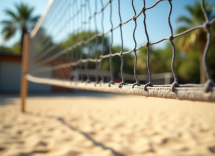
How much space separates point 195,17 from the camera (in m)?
10.5

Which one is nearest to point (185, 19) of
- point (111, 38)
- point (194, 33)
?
point (194, 33)

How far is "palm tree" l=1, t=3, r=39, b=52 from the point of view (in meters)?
14.0

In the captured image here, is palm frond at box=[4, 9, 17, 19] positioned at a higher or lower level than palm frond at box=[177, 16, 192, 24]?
higher

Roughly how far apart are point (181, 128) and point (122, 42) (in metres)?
1.68

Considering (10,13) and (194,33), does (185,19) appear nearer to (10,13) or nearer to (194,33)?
(194,33)

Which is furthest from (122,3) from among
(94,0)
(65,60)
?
(65,60)

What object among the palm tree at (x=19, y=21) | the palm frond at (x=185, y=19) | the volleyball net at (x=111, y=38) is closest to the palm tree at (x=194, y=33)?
the palm frond at (x=185, y=19)

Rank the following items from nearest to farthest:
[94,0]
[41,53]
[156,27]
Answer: [156,27] < [94,0] < [41,53]

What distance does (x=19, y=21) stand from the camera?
14328 millimetres

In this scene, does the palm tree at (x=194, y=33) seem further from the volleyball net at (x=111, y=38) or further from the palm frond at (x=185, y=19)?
the volleyball net at (x=111, y=38)

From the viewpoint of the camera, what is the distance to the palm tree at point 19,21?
14.0m

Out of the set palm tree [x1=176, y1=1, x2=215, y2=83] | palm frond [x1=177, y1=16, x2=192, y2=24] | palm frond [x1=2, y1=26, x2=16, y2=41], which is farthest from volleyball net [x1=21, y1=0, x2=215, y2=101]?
palm frond [x1=2, y1=26, x2=16, y2=41]

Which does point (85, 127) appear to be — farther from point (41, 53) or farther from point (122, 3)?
point (41, 53)

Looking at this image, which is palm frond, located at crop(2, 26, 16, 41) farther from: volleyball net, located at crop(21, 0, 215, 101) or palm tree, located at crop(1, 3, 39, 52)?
volleyball net, located at crop(21, 0, 215, 101)
